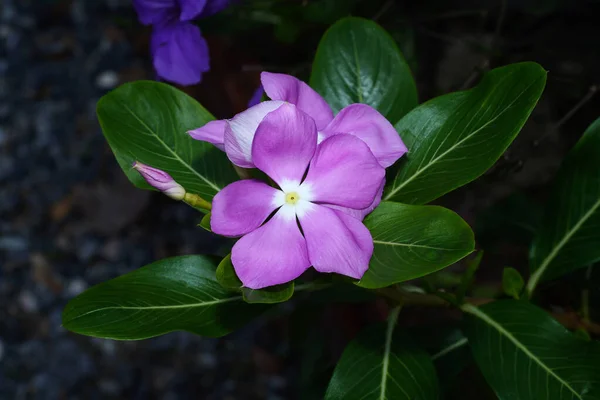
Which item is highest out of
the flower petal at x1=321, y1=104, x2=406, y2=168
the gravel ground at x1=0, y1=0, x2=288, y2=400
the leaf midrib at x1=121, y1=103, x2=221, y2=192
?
the flower petal at x1=321, y1=104, x2=406, y2=168

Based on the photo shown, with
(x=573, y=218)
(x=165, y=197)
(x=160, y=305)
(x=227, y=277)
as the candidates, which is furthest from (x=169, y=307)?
(x=165, y=197)

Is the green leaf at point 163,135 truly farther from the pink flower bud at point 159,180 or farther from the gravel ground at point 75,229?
the gravel ground at point 75,229

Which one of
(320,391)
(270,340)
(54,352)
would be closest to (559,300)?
(320,391)

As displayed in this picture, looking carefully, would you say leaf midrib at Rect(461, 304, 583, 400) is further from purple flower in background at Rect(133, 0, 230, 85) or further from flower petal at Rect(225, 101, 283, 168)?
purple flower in background at Rect(133, 0, 230, 85)

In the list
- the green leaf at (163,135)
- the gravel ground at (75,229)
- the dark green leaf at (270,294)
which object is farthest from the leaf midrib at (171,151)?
the gravel ground at (75,229)

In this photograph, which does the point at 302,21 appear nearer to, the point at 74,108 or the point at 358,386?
the point at 358,386

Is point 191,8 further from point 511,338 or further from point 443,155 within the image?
point 511,338

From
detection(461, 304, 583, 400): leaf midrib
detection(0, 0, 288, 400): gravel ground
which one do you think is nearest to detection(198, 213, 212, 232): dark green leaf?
detection(461, 304, 583, 400): leaf midrib
